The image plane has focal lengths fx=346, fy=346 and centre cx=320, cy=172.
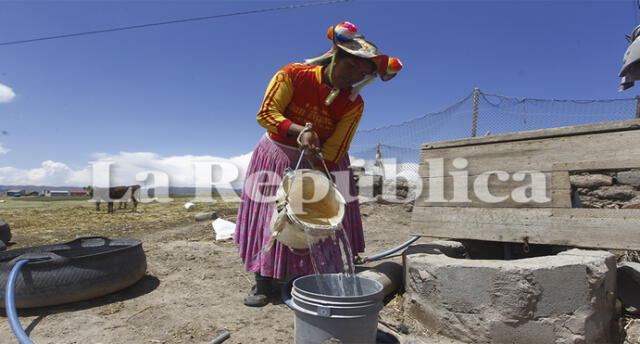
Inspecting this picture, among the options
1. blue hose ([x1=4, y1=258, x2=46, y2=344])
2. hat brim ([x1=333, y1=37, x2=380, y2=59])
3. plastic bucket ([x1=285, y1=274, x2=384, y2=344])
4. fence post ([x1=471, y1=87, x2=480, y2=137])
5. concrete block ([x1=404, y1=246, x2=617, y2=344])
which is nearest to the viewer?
plastic bucket ([x1=285, y1=274, x2=384, y2=344])

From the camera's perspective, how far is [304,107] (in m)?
2.76

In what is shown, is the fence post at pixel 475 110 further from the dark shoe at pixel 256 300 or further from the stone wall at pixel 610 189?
the dark shoe at pixel 256 300

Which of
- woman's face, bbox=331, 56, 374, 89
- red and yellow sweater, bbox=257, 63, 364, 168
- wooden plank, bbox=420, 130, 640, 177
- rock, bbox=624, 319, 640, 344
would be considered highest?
woman's face, bbox=331, 56, 374, 89

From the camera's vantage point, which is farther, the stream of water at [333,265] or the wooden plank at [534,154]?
the wooden plank at [534,154]

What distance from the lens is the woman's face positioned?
251 centimetres

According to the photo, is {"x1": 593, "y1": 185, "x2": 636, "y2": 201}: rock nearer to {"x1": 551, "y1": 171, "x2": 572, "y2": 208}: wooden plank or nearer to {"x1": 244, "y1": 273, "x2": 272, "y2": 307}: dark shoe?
{"x1": 551, "y1": 171, "x2": 572, "y2": 208}: wooden plank

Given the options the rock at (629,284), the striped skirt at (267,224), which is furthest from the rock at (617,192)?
the striped skirt at (267,224)

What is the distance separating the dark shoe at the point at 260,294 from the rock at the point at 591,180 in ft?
12.1

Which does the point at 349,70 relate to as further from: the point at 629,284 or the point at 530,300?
the point at 629,284

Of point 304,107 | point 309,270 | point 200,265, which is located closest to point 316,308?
point 309,270

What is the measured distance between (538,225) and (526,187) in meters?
0.32

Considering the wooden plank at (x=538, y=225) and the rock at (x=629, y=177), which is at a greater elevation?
the rock at (x=629, y=177)

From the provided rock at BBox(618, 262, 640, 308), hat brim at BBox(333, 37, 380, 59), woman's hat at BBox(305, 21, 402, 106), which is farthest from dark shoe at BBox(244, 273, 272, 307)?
rock at BBox(618, 262, 640, 308)

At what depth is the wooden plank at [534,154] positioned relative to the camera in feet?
8.21
